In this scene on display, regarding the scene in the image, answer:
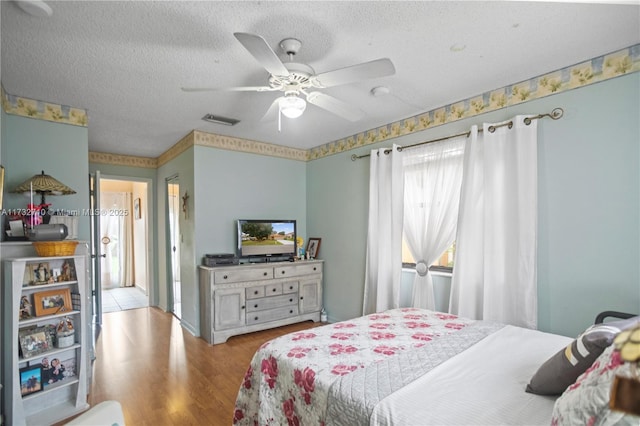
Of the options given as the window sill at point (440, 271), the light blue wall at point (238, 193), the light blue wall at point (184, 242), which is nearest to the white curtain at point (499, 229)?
the window sill at point (440, 271)

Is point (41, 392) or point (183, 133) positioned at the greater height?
point (183, 133)

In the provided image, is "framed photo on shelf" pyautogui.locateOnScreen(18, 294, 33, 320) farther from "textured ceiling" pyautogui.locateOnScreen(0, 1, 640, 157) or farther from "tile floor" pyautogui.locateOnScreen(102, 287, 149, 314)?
"tile floor" pyautogui.locateOnScreen(102, 287, 149, 314)

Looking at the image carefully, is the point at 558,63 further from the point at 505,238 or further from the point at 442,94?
the point at 505,238

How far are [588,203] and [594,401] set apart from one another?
6.16 feet

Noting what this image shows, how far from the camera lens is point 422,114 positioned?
3.25 m

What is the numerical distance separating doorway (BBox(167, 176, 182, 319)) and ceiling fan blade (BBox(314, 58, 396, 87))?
11.8 ft

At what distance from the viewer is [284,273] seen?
161 inches

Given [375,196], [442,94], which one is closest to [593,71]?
[442,94]

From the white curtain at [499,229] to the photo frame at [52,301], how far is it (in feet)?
10.6

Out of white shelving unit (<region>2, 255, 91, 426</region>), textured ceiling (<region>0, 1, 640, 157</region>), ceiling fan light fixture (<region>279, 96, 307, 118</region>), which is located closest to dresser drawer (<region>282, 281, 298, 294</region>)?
white shelving unit (<region>2, 255, 91, 426</region>)

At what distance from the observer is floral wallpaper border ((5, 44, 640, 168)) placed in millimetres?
2156

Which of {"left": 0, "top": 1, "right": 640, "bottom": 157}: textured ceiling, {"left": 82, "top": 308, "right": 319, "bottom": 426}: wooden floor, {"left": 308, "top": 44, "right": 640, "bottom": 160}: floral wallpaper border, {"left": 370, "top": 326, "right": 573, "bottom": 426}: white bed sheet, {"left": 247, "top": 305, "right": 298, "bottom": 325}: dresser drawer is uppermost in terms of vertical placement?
{"left": 0, "top": 1, "right": 640, "bottom": 157}: textured ceiling

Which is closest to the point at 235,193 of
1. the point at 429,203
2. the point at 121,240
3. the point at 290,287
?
the point at 290,287

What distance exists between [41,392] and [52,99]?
2.38 m
